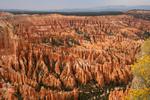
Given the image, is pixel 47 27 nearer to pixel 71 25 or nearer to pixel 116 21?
pixel 71 25

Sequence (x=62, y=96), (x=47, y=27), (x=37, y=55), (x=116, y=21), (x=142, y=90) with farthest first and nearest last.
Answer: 1. (x=116, y=21)
2. (x=47, y=27)
3. (x=37, y=55)
4. (x=62, y=96)
5. (x=142, y=90)

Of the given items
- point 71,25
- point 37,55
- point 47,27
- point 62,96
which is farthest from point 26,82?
point 71,25

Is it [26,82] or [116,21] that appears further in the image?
[116,21]

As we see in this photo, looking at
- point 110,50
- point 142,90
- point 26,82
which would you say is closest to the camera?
point 142,90

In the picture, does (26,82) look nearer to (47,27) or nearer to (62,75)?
(62,75)

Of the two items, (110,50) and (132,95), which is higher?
(132,95)

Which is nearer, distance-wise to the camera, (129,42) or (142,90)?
(142,90)

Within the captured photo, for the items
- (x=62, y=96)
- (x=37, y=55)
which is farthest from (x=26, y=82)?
(x=37, y=55)

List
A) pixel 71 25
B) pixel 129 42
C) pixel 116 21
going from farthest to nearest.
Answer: pixel 116 21, pixel 71 25, pixel 129 42

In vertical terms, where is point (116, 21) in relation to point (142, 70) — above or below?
below
